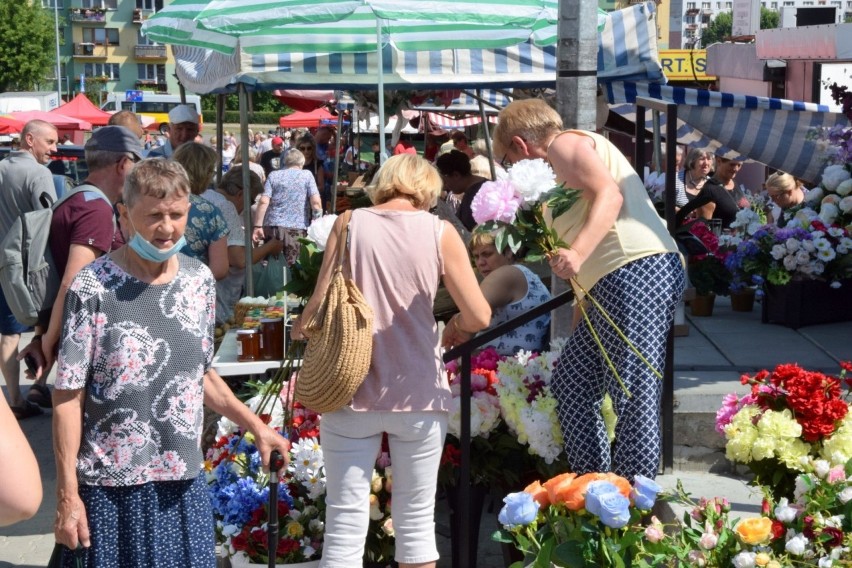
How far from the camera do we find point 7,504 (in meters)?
1.64

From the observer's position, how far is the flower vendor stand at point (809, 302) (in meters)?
6.33

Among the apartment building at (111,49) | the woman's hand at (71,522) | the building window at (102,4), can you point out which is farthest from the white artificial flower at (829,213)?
the building window at (102,4)

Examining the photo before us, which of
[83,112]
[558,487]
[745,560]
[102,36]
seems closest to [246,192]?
[558,487]

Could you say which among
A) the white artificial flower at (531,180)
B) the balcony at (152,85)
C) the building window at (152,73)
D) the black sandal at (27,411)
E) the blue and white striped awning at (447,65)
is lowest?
the black sandal at (27,411)

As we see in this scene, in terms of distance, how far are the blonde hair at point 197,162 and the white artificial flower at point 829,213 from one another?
10.9 feet

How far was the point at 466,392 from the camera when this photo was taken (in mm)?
4316

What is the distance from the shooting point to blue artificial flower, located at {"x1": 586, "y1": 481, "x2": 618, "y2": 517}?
10.4ft

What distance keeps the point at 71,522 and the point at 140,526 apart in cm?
20

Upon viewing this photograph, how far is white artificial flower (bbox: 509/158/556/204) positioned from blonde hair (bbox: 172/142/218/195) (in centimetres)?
279

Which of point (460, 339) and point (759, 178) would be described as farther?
point (759, 178)

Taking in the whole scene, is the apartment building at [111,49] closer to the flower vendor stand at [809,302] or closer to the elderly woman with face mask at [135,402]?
the flower vendor stand at [809,302]

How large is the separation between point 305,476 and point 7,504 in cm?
296

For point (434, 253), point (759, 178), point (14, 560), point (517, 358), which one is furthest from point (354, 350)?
point (759, 178)

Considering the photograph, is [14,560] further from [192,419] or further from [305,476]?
[192,419]
